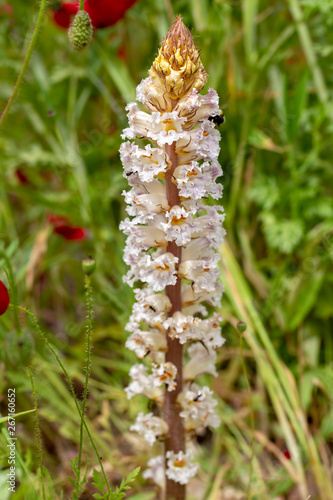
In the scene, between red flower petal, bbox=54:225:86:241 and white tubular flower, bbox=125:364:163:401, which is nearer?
white tubular flower, bbox=125:364:163:401

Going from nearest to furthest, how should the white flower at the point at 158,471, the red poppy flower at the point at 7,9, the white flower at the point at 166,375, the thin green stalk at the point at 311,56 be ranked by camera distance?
the white flower at the point at 166,375 < the white flower at the point at 158,471 < the thin green stalk at the point at 311,56 < the red poppy flower at the point at 7,9

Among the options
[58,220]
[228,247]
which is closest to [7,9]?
[58,220]

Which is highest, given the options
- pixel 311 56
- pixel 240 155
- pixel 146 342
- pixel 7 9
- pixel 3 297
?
pixel 7 9

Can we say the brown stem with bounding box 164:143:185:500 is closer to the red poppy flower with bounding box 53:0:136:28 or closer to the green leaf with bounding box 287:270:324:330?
the green leaf with bounding box 287:270:324:330

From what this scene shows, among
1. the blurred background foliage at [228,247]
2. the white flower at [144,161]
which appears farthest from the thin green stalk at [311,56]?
the white flower at [144,161]

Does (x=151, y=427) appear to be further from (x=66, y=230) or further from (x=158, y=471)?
(x=66, y=230)

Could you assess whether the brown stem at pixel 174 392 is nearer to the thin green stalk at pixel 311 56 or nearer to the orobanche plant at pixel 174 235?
the orobanche plant at pixel 174 235

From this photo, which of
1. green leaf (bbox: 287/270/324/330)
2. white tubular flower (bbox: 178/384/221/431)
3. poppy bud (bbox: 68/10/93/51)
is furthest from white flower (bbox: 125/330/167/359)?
green leaf (bbox: 287/270/324/330)
